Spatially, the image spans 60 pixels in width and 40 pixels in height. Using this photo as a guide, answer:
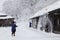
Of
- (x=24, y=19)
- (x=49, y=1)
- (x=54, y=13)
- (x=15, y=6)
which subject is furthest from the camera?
(x=15, y=6)

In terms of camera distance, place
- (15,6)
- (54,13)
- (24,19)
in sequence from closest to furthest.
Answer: (54,13) < (24,19) < (15,6)

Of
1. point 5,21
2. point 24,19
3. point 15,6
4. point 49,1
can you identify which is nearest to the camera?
point 5,21

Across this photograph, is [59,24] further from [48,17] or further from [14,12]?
[14,12]

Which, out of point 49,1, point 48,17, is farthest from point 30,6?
point 48,17

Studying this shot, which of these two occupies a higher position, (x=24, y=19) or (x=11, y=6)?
(x=11, y=6)

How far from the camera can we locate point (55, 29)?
28.9 m

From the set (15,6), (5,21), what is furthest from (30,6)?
(5,21)

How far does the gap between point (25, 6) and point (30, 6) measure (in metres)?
2.39

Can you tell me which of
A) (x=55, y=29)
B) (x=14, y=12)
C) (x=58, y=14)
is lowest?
(x=55, y=29)

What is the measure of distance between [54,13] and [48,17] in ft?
5.77

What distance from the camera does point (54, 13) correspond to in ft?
92.3

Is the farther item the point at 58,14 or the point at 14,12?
the point at 14,12

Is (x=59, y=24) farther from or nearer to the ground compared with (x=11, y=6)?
nearer to the ground

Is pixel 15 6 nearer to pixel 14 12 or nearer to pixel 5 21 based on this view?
pixel 14 12
